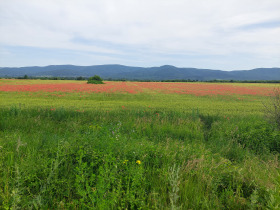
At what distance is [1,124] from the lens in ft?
28.1

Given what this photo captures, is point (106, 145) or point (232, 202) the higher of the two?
point (106, 145)

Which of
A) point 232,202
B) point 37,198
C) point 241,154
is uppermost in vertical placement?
point 37,198

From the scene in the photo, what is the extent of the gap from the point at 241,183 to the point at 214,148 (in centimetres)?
336

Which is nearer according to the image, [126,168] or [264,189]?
[264,189]

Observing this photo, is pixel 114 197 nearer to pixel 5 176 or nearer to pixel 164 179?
pixel 164 179

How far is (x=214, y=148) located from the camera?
7.20 metres

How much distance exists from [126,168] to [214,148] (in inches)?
191


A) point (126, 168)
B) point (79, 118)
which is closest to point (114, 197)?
point (126, 168)

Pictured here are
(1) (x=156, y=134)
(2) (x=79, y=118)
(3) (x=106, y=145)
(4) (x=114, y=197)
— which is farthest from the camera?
(2) (x=79, y=118)

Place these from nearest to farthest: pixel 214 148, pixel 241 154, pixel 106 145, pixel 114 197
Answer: pixel 114 197 → pixel 106 145 → pixel 241 154 → pixel 214 148

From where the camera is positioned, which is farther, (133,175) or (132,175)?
(132,175)

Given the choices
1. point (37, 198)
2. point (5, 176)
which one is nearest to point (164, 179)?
point (37, 198)

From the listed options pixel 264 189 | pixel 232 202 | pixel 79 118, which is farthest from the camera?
pixel 79 118

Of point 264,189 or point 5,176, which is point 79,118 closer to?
point 5,176
